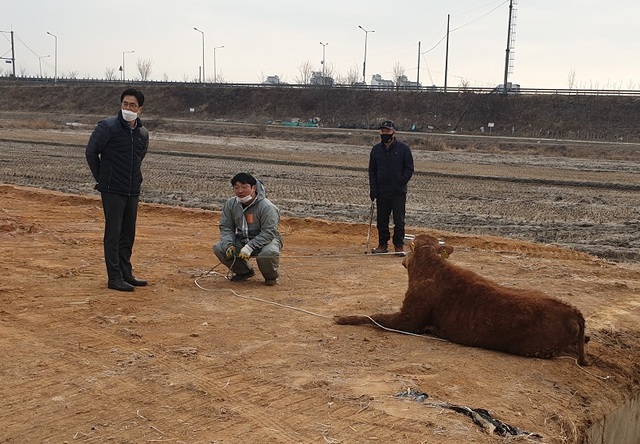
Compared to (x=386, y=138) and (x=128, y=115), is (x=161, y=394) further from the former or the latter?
(x=386, y=138)

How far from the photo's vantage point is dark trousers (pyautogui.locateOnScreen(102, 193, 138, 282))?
848 centimetres

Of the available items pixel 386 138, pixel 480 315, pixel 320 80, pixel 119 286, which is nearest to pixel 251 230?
pixel 119 286

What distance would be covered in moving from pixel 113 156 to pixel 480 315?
4597 millimetres

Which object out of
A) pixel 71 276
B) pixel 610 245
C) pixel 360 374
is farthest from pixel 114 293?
pixel 610 245

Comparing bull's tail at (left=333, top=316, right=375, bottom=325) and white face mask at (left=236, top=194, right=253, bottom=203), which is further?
white face mask at (left=236, top=194, right=253, bottom=203)

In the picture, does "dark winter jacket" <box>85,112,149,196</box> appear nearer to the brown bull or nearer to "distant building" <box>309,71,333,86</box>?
the brown bull

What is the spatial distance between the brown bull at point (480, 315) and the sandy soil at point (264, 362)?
135 millimetres

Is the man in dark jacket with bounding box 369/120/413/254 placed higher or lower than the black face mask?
lower

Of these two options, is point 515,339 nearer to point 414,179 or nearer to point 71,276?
point 71,276

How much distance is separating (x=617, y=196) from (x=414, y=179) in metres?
6.62

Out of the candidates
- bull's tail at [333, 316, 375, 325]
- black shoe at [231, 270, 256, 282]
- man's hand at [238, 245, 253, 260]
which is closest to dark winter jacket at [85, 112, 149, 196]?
man's hand at [238, 245, 253, 260]

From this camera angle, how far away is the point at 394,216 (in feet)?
40.5

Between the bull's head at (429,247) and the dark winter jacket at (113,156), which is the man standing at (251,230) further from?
the bull's head at (429,247)

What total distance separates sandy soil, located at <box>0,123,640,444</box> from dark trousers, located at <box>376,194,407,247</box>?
1598mm
